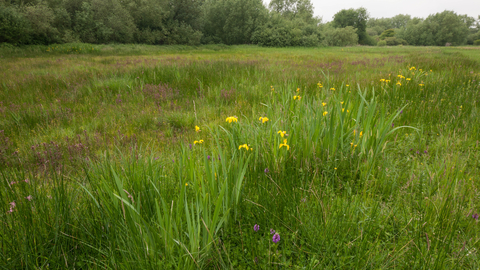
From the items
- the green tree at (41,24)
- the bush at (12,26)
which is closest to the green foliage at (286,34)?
the green tree at (41,24)

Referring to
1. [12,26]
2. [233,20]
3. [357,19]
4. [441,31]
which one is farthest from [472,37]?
[12,26]

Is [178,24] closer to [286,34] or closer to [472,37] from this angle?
[286,34]

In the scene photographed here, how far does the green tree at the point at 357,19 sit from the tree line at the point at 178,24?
75.9 inches

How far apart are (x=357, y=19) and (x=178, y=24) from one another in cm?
6503

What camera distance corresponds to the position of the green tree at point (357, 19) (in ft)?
245

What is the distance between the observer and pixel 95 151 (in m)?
2.79

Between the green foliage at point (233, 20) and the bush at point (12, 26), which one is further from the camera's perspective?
the green foliage at point (233, 20)

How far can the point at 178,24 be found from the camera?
128ft

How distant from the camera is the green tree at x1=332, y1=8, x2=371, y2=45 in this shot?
2936 inches

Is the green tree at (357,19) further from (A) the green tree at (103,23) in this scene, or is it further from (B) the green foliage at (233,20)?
(A) the green tree at (103,23)

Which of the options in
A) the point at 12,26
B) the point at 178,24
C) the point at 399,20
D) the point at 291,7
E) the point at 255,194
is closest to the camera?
the point at 255,194

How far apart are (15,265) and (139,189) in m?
0.63

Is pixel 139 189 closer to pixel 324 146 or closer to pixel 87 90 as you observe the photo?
pixel 324 146

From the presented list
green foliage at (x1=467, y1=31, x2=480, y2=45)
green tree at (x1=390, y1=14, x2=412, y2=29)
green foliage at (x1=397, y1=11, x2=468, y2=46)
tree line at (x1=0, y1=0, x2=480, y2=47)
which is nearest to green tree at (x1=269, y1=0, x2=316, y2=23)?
tree line at (x1=0, y1=0, x2=480, y2=47)
